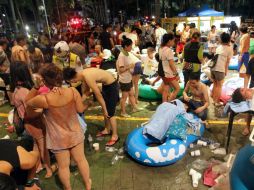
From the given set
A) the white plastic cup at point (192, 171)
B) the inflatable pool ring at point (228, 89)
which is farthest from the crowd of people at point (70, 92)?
the white plastic cup at point (192, 171)

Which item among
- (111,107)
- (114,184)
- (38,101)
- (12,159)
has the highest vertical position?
(38,101)

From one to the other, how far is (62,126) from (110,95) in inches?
64.1

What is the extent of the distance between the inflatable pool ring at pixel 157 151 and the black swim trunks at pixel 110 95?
0.71 meters

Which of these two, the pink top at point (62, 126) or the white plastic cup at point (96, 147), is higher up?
the pink top at point (62, 126)

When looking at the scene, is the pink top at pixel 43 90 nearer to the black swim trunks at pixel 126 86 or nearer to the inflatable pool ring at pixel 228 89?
the black swim trunks at pixel 126 86

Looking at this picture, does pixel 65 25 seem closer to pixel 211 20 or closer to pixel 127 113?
pixel 211 20

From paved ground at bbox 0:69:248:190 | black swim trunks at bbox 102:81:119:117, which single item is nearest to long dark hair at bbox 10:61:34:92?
black swim trunks at bbox 102:81:119:117

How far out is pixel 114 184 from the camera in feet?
12.9

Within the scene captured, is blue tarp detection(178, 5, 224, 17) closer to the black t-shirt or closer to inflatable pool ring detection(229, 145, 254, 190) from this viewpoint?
the black t-shirt

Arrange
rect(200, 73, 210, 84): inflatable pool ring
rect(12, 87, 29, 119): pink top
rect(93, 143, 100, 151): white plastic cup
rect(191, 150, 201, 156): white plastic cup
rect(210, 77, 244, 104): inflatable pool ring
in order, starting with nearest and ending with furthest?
rect(12, 87, 29, 119): pink top
rect(191, 150, 201, 156): white plastic cup
rect(93, 143, 100, 151): white plastic cup
rect(210, 77, 244, 104): inflatable pool ring
rect(200, 73, 210, 84): inflatable pool ring

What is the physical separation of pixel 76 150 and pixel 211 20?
1303cm

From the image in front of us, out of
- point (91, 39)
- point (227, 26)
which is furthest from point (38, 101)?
point (227, 26)

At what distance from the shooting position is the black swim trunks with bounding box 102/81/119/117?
4.64 m

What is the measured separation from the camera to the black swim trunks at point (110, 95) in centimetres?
464
